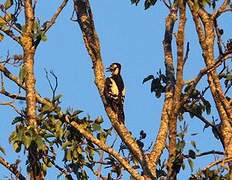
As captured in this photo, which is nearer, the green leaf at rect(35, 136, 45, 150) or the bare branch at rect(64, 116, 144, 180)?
the green leaf at rect(35, 136, 45, 150)

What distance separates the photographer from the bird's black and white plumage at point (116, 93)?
10859 mm

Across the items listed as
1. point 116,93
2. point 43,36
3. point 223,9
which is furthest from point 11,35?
point 223,9

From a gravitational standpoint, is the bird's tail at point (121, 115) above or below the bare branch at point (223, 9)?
below

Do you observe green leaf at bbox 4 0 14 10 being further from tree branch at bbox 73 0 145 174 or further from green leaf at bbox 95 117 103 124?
green leaf at bbox 95 117 103 124

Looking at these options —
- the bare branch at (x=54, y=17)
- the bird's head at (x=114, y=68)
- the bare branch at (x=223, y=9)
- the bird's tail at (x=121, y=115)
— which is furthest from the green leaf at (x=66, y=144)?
the bird's head at (x=114, y=68)

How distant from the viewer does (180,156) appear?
888cm

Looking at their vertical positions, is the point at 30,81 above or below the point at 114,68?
below

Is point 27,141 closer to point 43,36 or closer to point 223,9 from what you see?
point 43,36

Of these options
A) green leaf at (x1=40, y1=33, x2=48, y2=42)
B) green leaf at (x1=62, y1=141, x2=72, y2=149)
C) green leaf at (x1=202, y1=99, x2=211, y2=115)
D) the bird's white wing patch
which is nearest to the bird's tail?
the bird's white wing patch

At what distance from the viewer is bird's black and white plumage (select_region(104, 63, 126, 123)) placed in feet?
35.6

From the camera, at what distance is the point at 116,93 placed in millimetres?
11750

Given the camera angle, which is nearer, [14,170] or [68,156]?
[14,170]

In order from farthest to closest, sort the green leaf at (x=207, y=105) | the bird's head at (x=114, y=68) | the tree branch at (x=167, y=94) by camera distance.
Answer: the bird's head at (x=114, y=68)
the green leaf at (x=207, y=105)
the tree branch at (x=167, y=94)

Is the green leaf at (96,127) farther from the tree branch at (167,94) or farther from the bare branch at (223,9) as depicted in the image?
the bare branch at (223,9)
